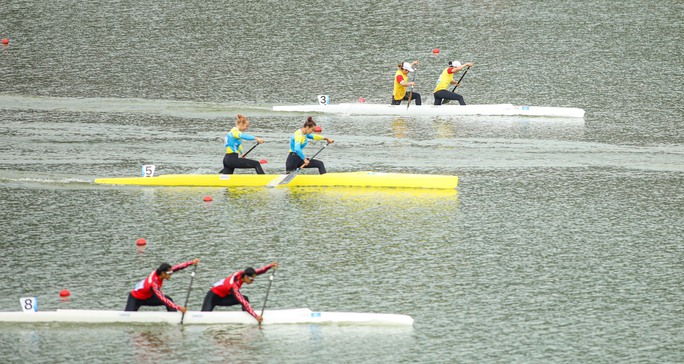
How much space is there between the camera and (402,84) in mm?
30984

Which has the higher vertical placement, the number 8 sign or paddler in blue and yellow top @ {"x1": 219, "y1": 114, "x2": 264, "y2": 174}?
paddler in blue and yellow top @ {"x1": 219, "y1": 114, "x2": 264, "y2": 174}

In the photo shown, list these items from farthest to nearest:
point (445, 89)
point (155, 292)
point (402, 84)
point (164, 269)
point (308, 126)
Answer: point (445, 89), point (402, 84), point (308, 126), point (155, 292), point (164, 269)

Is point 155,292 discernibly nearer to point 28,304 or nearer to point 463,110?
point 28,304

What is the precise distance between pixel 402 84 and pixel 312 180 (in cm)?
691

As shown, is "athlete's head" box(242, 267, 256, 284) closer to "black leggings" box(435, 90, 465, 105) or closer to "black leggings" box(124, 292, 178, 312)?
"black leggings" box(124, 292, 178, 312)

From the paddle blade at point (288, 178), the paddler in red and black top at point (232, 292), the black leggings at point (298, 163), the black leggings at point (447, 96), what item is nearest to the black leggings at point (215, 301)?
the paddler in red and black top at point (232, 292)

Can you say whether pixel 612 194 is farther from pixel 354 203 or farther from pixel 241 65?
pixel 241 65

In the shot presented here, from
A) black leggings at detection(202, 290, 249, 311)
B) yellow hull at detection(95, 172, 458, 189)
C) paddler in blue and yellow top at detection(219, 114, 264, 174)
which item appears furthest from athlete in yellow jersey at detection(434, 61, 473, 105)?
black leggings at detection(202, 290, 249, 311)

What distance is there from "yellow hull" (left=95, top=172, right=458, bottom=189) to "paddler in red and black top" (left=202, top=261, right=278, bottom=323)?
779 cm

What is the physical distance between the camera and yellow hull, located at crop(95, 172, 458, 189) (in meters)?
24.9

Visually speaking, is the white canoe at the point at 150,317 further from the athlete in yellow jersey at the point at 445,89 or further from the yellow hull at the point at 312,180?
the athlete in yellow jersey at the point at 445,89

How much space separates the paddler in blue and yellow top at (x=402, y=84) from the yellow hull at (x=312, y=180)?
20.2 ft

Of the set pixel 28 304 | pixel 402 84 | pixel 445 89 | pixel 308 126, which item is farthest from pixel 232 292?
pixel 445 89

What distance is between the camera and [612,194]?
982 inches
